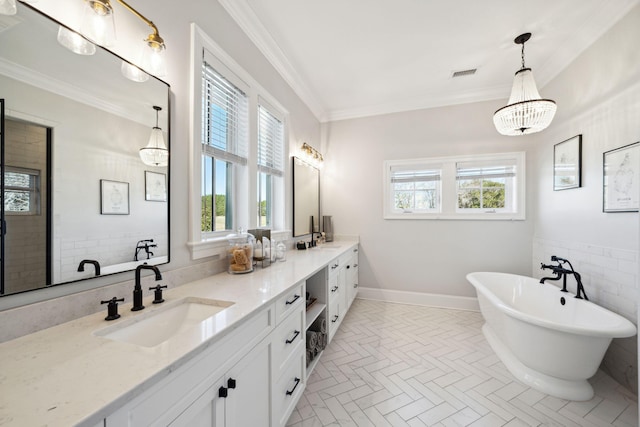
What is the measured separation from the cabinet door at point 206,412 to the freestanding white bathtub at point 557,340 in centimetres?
206

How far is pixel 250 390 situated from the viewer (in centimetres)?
109

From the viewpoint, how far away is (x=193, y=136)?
1.53 meters

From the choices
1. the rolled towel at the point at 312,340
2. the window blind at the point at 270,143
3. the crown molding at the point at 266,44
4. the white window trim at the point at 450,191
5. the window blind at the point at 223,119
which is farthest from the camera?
the white window trim at the point at 450,191

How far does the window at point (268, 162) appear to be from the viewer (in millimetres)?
2445

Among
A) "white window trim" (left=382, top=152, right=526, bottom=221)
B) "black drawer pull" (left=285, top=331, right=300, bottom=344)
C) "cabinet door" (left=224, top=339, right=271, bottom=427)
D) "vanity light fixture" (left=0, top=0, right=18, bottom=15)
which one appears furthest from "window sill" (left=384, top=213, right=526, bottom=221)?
"vanity light fixture" (left=0, top=0, right=18, bottom=15)

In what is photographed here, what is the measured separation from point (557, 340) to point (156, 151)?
9.10 feet

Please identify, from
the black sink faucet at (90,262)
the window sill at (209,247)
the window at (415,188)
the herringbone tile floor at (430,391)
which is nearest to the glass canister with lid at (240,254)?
the window sill at (209,247)

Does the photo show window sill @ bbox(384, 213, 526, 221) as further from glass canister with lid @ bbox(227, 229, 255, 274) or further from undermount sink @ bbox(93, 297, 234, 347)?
undermount sink @ bbox(93, 297, 234, 347)

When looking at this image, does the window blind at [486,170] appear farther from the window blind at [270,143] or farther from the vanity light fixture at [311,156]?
the window blind at [270,143]

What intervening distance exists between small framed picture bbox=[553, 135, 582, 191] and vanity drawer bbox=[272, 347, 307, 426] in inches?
113

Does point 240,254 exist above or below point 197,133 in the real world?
below

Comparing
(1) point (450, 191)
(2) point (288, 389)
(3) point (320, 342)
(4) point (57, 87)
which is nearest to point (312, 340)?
(3) point (320, 342)

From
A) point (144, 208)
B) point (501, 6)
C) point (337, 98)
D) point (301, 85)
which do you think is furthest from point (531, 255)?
point (144, 208)

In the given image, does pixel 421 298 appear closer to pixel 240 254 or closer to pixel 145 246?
pixel 240 254
